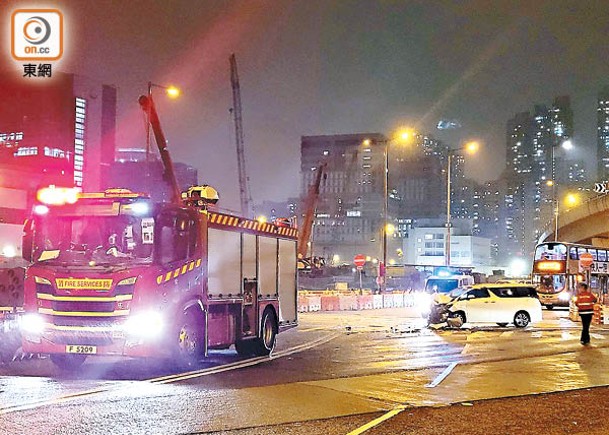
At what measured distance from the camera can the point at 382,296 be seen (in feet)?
153

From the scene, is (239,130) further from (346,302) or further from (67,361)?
(67,361)

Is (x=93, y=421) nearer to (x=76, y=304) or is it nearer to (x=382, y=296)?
(x=76, y=304)

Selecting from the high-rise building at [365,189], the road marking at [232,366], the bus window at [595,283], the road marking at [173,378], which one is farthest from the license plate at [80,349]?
the high-rise building at [365,189]

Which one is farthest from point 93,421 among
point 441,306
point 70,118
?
point 70,118

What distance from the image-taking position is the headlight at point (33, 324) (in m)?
12.0

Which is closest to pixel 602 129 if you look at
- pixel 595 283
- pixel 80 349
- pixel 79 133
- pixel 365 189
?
pixel 365 189

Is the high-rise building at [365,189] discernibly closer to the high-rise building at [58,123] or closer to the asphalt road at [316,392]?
the high-rise building at [58,123]

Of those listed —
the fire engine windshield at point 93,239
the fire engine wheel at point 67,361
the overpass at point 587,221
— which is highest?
the overpass at point 587,221

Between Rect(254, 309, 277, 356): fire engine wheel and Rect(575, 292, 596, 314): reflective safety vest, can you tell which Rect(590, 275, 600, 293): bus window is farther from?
Rect(254, 309, 277, 356): fire engine wheel

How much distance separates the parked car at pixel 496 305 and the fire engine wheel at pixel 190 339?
50.5 feet

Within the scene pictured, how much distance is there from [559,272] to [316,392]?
38674mm

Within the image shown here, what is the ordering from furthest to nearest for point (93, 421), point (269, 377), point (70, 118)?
1. point (70, 118)
2. point (269, 377)
3. point (93, 421)

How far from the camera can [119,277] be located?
11.7 meters

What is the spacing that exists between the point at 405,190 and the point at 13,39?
557ft
